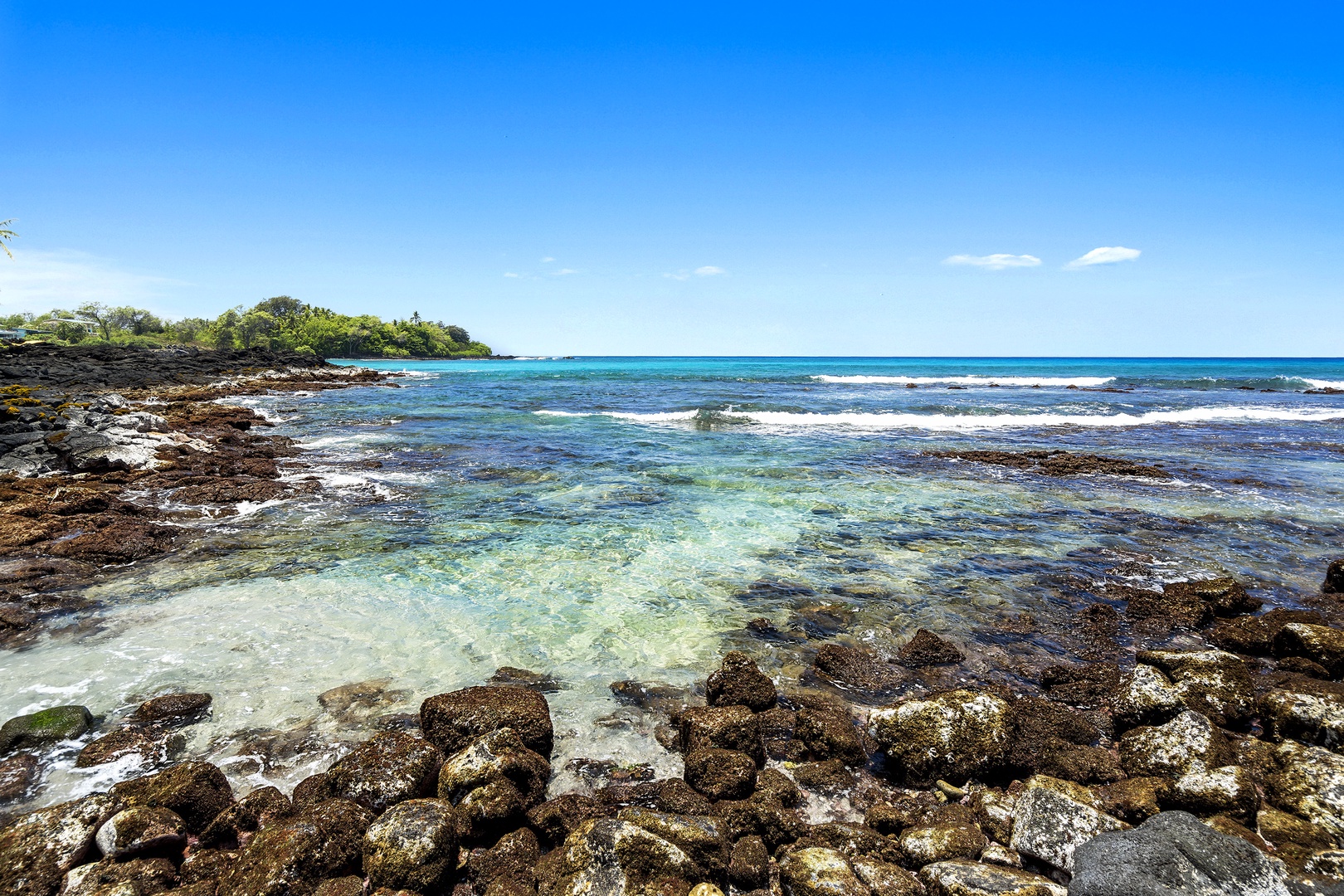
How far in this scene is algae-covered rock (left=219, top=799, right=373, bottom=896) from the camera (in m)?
3.17

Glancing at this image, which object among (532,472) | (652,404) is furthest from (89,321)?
(532,472)

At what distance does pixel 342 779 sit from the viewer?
13.0 feet

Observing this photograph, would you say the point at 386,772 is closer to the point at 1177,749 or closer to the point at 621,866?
the point at 621,866

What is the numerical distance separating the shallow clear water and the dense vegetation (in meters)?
88.2

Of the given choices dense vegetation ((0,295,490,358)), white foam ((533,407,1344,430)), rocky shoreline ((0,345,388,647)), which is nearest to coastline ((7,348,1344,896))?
rocky shoreline ((0,345,388,647))

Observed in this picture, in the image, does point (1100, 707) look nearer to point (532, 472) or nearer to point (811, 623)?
point (811, 623)

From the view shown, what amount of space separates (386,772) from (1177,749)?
17.0ft

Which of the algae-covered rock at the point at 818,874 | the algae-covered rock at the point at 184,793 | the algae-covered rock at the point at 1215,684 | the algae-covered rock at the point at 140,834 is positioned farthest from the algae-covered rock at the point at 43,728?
the algae-covered rock at the point at 1215,684

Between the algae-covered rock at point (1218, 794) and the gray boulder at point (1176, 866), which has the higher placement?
the gray boulder at point (1176, 866)

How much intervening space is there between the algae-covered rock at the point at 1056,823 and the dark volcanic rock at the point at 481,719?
3.06m

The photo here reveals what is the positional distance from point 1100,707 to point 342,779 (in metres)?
5.78

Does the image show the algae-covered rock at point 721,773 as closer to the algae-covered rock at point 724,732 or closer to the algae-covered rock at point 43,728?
the algae-covered rock at point 724,732

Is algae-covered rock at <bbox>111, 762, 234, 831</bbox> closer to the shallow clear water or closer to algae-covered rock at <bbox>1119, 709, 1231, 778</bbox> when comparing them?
the shallow clear water

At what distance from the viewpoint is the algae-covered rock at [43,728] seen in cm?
443
